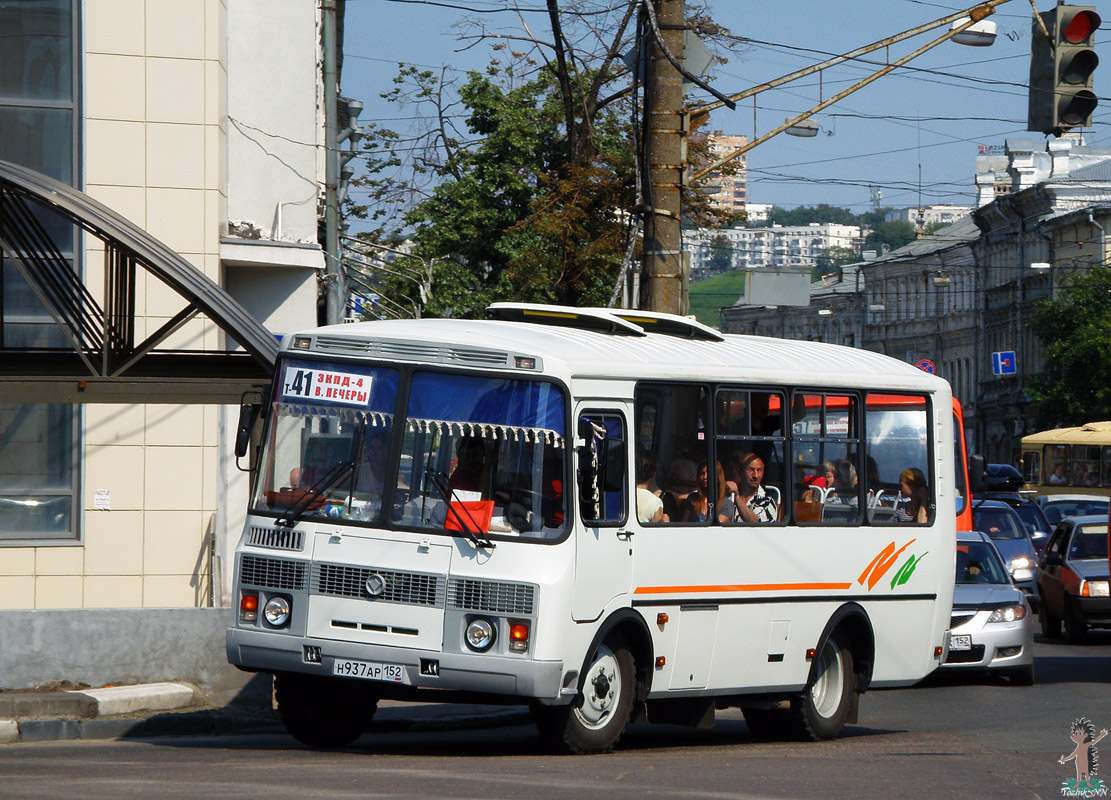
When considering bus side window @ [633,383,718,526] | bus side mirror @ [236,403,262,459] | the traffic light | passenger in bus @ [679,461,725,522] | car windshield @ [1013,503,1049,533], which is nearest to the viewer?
bus side mirror @ [236,403,262,459]

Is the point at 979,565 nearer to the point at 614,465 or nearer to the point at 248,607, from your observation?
the point at 614,465

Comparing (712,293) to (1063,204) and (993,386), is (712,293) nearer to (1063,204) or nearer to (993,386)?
(993,386)

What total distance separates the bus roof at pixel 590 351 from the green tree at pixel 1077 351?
176 ft

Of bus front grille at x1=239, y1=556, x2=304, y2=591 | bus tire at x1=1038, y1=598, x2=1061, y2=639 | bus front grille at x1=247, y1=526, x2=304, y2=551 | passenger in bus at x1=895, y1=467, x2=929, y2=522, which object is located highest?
passenger in bus at x1=895, y1=467, x2=929, y2=522

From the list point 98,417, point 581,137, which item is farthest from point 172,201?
point 581,137

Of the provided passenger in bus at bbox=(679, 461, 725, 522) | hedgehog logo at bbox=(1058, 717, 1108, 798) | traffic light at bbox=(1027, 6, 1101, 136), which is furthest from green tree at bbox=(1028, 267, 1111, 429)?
hedgehog logo at bbox=(1058, 717, 1108, 798)

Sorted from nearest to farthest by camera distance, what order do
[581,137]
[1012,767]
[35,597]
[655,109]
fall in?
[1012,767], [655,109], [35,597], [581,137]

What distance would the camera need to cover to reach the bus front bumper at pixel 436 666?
10273 millimetres

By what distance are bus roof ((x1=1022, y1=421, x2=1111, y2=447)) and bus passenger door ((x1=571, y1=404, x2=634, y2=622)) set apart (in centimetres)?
4006

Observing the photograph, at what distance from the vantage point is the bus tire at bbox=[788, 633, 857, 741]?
42.5 ft

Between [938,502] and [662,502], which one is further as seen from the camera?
[938,502]

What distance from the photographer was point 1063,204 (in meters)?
80.4

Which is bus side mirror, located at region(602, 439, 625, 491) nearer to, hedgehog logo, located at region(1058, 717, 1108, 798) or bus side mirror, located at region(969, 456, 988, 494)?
hedgehog logo, located at region(1058, 717, 1108, 798)

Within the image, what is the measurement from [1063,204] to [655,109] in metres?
68.4
